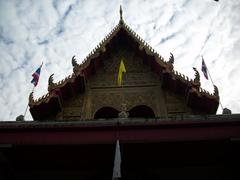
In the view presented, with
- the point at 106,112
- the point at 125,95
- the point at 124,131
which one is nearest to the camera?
the point at 124,131

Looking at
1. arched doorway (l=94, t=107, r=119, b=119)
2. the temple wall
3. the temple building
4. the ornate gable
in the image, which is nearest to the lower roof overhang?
the temple building

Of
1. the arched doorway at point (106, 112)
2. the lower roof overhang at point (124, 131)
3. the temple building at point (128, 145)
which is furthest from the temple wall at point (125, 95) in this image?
the lower roof overhang at point (124, 131)

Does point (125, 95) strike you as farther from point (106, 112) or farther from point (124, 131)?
point (124, 131)

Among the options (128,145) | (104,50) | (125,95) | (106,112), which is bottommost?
(128,145)

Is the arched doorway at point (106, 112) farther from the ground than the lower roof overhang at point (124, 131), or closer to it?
farther from the ground

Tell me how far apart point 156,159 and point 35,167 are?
290 cm

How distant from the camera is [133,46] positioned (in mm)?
11648

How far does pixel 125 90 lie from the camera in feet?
33.1

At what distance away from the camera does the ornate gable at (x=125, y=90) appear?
29.9ft

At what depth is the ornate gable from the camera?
9.10 meters

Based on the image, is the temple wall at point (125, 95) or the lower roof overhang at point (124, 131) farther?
the temple wall at point (125, 95)

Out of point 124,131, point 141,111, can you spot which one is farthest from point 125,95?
point 124,131

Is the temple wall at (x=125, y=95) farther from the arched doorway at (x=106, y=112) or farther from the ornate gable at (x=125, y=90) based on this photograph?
the arched doorway at (x=106, y=112)

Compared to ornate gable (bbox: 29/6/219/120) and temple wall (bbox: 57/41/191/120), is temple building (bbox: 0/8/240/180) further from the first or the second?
temple wall (bbox: 57/41/191/120)
